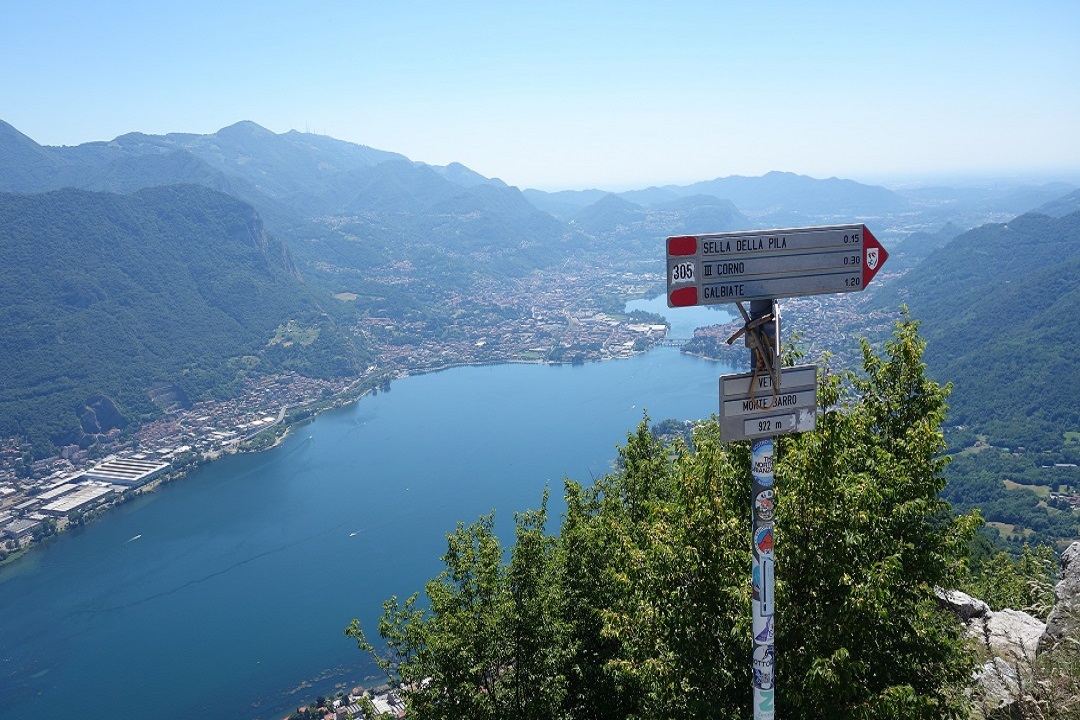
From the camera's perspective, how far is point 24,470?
141 feet

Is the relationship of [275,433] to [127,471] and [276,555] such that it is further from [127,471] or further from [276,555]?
[276,555]

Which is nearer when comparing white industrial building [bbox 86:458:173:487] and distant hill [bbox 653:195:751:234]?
white industrial building [bbox 86:458:173:487]

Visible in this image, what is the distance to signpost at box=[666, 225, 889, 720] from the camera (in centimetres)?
262

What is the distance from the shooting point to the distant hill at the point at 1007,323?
133 ft

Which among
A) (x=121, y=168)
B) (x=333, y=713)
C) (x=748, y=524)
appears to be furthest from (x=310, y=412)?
(x=121, y=168)

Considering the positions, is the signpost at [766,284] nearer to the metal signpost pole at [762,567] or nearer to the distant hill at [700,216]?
the metal signpost pole at [762,567]

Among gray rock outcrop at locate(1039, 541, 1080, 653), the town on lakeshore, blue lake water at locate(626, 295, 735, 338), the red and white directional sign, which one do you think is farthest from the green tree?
blue lake water at locate(626, 295, 735, 338)

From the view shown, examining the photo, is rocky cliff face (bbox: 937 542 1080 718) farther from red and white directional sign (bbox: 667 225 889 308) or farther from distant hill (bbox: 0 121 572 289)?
distant hill (bbox: 0 121 572 289)

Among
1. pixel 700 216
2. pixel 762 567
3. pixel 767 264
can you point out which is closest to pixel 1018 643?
pixel 762 567

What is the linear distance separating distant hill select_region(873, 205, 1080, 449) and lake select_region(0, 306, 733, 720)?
1647cm

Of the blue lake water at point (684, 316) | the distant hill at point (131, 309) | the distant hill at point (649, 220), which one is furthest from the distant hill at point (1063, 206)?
the distant hill at point (131, 309)

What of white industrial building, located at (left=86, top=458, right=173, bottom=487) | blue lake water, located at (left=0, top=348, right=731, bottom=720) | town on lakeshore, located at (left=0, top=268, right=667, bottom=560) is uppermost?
town on lakeshore, located at (left=0, top=268, right=667, bottom=560)

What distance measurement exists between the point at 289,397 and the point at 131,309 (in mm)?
23062

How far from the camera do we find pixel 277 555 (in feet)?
107
